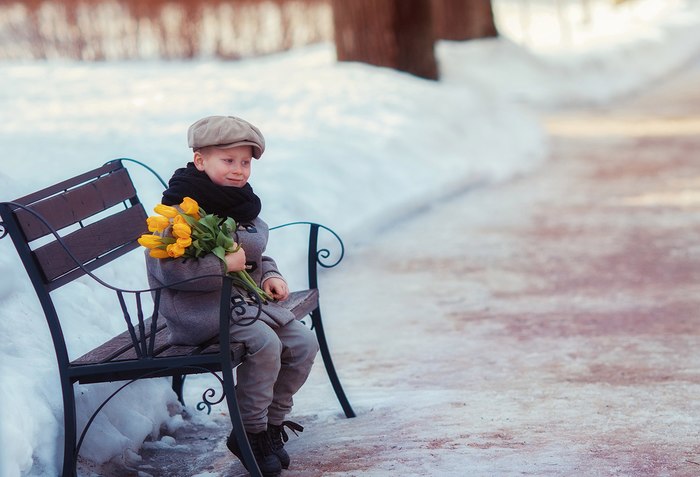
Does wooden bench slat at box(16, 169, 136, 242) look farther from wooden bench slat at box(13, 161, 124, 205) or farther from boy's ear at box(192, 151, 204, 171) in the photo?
boy's ear at box(192, 151, 204, 171)

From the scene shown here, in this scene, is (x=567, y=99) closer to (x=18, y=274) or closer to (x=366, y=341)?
(x=366, y=341)

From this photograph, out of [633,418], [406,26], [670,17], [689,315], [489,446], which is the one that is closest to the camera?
[489,446]

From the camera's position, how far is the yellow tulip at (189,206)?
12.6 feet

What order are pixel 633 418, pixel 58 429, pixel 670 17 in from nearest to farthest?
pixel 58 429
pixel 633 418
pixel 670 17

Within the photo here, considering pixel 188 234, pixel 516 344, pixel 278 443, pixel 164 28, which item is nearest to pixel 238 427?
pixel 278 443

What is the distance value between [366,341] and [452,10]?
37.9 ft

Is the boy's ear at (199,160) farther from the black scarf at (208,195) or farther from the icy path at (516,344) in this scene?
the icy path at (516,344)

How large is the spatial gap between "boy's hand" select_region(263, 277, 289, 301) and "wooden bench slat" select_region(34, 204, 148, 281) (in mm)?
638

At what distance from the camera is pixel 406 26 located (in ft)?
40.6

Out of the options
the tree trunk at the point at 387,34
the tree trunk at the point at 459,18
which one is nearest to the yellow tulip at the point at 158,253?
the tree trunk at the point at 387,34

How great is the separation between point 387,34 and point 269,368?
8851 millimetres

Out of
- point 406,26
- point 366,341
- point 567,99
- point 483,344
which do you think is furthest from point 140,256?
point 567,99

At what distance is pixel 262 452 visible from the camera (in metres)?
4.02

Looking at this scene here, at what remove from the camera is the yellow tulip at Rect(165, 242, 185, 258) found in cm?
375
